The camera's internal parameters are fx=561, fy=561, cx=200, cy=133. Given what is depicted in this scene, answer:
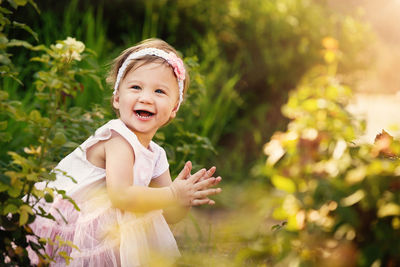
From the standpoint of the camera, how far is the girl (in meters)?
2.41

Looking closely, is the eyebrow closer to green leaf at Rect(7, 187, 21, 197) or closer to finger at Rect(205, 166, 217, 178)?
finger at Rect(205, 166, 217, 178)

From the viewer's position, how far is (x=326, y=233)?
4.20 feet

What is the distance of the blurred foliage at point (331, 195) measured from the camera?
Answer: 4.09ft

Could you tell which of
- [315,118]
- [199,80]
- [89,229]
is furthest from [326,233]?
[199,80]

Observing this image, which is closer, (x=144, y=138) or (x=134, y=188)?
(x=134, y=188)

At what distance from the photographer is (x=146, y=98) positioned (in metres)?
2.60

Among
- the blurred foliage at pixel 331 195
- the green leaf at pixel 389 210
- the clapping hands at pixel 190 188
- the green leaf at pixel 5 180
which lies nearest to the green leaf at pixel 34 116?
the green leaf at pixel 5 180

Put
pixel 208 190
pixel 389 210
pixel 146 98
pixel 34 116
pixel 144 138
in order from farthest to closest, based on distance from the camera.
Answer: pixel 144 138, pixel 146 98, pixel 208 190, pixel 34 116, pixel 389 210

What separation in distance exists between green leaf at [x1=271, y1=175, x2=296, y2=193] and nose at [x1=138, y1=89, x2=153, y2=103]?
4.57ft

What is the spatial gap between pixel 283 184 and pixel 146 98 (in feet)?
4.66

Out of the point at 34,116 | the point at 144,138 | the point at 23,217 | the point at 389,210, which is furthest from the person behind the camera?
the point at 144,138

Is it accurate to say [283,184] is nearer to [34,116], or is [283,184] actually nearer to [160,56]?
[34,116]

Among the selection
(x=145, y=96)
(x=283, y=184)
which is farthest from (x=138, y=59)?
(x=283, y=184)

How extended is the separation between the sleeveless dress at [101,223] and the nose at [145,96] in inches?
5.8
